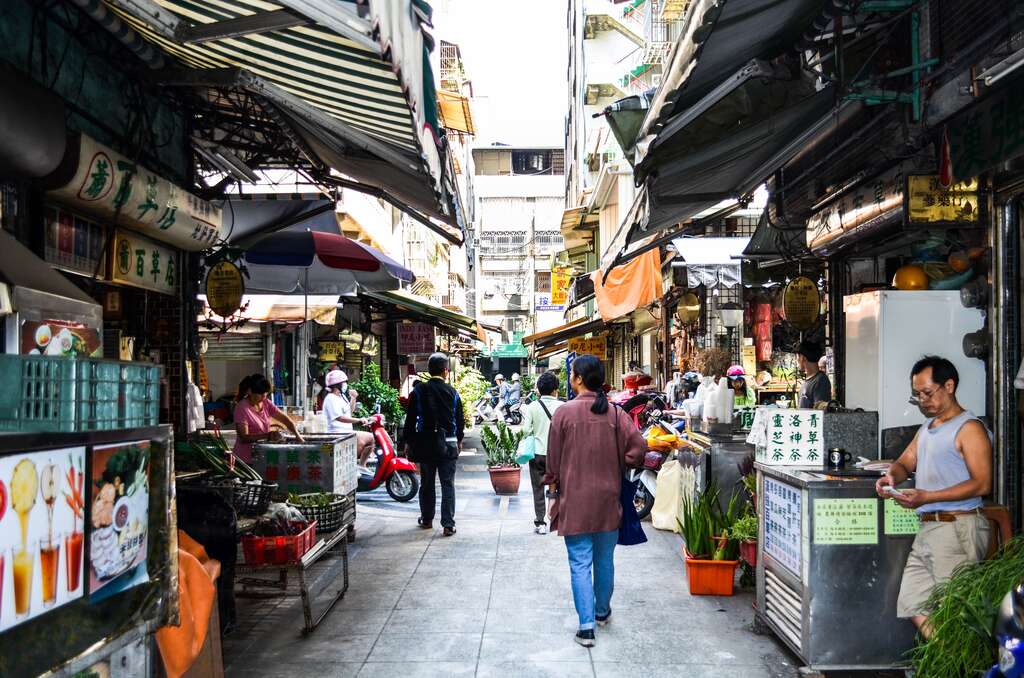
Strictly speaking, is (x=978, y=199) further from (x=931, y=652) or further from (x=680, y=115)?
(x=931, y=652)

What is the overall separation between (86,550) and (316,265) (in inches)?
367

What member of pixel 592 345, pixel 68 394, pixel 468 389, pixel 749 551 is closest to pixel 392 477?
pixel 749 551

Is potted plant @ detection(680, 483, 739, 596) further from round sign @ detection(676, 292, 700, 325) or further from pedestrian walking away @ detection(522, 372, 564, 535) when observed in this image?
round sign @ detection(676, 292, 700, 325)

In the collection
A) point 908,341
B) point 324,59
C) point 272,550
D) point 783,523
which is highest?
point 324,59

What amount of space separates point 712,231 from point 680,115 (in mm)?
11630

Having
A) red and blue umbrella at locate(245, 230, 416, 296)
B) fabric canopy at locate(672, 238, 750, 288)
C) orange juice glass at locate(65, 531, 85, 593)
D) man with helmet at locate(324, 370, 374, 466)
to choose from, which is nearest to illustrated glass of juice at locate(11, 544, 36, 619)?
orange juice glass at locate(65, 531, 85, 593)

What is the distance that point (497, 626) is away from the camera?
629cm

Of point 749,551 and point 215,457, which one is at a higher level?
point 215,457

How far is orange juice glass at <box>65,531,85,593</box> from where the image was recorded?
2902mm

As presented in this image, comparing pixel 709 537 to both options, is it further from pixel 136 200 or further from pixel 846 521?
pixel 136 200

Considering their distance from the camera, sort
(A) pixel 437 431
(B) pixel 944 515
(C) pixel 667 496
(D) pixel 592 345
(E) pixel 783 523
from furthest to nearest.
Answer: (D) pixel 592 345 → (C) pixel 667 496 → (A) pixel 437 431 → (E) pixel 783 523 → (B) pixel 944 515

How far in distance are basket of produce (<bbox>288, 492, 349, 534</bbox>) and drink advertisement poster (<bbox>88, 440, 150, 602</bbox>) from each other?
3.54 m

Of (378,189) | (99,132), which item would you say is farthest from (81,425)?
(378,189)

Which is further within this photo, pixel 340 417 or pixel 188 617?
pixel 340 417
